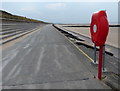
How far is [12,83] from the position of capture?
395cm

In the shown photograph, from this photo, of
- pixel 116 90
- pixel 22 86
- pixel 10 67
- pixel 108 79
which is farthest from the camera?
pixel 10 67

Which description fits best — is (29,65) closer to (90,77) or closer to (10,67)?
(10,67)

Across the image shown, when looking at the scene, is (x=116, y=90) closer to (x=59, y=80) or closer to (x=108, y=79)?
(x=108, y=79)

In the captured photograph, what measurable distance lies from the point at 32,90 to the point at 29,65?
2.10 m

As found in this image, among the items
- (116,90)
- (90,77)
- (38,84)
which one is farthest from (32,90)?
(116,90)

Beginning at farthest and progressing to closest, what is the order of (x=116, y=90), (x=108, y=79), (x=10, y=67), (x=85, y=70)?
(x=10, y=67), (x=85, y=70), (x=108, y=79), (x=116, y=90)

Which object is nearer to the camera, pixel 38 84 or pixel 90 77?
pixel 38 84

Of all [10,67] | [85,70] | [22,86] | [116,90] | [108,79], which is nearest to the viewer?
[116,90]

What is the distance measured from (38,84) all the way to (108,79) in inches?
77.4

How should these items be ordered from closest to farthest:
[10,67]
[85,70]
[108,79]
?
[108,79] < [85,70] < [10,67]

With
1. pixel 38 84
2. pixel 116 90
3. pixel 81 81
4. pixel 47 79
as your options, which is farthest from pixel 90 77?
pixel 38 84

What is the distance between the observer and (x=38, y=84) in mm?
3822

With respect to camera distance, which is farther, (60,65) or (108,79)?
(60,65)

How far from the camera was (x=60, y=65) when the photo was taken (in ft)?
17.8
